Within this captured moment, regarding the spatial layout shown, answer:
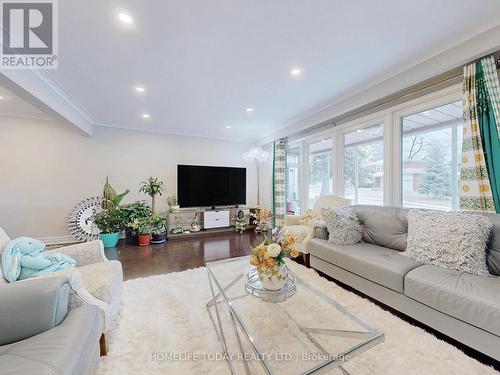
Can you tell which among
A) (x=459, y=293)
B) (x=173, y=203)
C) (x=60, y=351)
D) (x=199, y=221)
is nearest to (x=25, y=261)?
(x=60, y=351)

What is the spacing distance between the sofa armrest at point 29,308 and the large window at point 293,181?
14.2 ft

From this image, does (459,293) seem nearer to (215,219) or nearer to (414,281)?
(414,281)

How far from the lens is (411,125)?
2.71 m

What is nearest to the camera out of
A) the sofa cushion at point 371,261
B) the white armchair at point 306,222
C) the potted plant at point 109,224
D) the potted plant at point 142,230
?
the sofa cushion at point 371,261

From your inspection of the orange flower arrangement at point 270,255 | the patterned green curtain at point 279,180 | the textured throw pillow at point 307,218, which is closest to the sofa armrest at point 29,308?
the orange flower arrangement at point 270,255

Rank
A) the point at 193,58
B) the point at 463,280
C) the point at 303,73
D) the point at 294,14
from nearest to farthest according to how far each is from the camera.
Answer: the point at 463,280 → the point at 294,14 → the point at 193,58 → the point at 303,73

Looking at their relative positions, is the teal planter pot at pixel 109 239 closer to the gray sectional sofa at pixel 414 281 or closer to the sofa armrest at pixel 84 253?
the sofa armrest at pixel 84 253

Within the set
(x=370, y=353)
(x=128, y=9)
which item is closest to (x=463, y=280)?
(x=370, y=353)

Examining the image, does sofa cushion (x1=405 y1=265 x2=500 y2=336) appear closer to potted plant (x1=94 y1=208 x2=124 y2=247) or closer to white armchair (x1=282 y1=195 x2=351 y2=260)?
white armchair (x1=282 y1=195 x2=351 y2=260)

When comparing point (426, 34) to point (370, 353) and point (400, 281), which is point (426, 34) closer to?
point (400, 281)

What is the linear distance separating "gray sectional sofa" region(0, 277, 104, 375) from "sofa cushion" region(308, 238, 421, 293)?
216 cm

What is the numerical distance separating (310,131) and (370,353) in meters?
3.59

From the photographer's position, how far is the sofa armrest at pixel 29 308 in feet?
3.33

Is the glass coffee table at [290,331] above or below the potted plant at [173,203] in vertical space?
below
